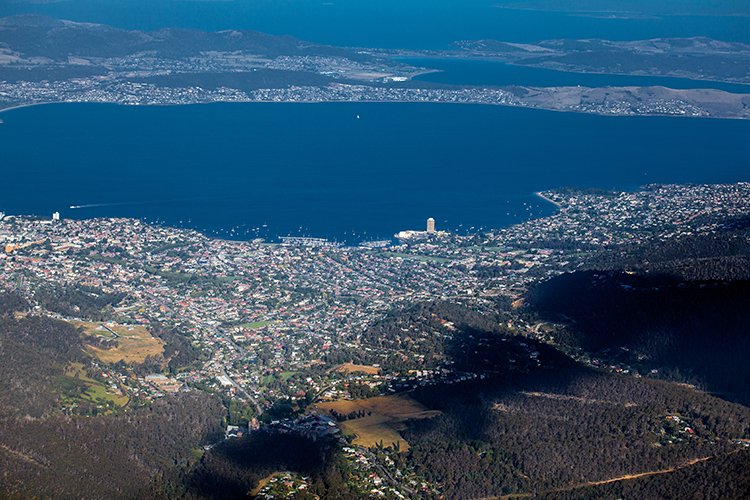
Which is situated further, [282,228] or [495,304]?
[282,228]

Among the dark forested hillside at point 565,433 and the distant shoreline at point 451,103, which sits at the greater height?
the distant shoreline at point 451,103

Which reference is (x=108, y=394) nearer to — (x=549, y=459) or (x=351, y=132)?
(x=549, y=459)

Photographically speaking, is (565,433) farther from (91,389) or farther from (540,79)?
(540,79)

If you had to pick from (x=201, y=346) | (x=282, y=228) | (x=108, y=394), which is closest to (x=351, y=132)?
(x=282, y=228)

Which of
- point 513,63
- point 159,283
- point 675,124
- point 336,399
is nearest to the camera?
point 336,399

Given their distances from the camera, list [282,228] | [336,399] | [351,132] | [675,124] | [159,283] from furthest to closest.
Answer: [675,124] → [351,132] → [282,228] → [159,283] → [336,399]

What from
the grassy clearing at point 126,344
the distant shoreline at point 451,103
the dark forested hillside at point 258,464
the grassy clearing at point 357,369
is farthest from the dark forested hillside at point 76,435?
the distant shoreline at point 451,103

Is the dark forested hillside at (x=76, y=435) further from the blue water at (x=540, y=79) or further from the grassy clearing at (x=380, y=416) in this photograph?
the blue water at (x=540, y=79)
